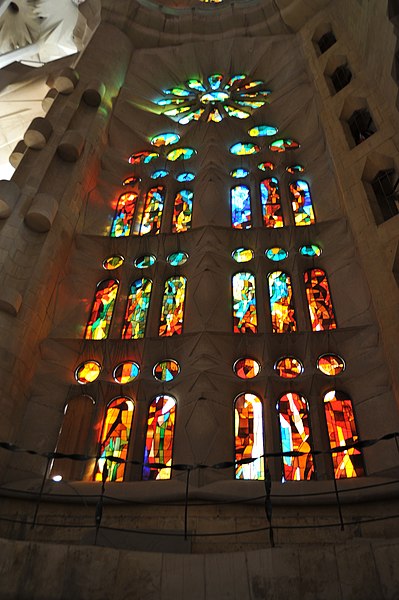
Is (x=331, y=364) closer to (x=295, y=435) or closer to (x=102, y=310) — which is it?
(x=295, y=435)

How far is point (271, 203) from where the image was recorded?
1521 cm

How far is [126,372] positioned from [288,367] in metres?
3.59

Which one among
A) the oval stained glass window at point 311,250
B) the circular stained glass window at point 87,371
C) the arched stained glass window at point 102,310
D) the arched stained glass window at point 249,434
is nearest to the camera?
the arched stained glass window at point 249,434

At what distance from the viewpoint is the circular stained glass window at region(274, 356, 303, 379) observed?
1098 centimetres

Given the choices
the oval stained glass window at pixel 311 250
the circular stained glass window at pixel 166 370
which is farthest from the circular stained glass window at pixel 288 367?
the oval stained glass window at pixel 311 250

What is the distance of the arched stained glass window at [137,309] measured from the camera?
1236 centimetres

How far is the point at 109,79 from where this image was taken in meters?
18.1

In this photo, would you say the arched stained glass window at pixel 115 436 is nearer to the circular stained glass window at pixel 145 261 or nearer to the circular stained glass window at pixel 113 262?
the circular stained glass window at pixel 145 261

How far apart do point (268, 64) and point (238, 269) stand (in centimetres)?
1110

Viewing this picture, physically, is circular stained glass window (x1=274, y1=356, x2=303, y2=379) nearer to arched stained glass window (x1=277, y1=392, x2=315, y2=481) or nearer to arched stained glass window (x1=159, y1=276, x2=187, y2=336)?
arched stained glass window (x1=277, y1=392, x2=315, y2=481)

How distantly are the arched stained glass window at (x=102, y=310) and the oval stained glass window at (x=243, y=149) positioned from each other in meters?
6.79

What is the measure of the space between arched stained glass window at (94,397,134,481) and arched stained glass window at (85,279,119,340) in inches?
79.3

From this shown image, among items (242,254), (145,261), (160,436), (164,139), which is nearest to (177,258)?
(145,261)

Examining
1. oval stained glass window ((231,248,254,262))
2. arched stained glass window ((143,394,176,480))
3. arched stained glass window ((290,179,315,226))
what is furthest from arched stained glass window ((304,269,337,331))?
arched stained glass window ((143,394,176,480))
